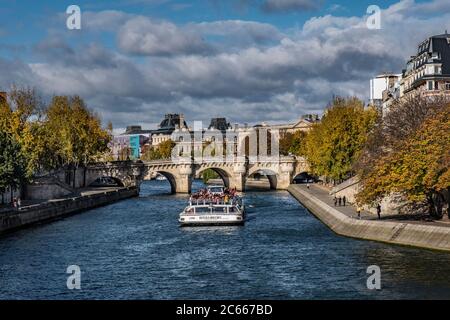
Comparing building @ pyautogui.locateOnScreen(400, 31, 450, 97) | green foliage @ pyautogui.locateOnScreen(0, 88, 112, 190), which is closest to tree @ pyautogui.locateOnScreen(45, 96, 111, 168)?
green foliage @ pyautogui.locateOnScreen(0, 88, 112, 190)

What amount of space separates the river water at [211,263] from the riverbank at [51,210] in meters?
1.82

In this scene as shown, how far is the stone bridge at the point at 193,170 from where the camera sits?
151 m

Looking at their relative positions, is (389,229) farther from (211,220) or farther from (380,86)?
(380,86)

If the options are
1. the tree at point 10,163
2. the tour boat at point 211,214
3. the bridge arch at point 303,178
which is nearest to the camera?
the tree at point 10,163

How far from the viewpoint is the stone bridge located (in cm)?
15062

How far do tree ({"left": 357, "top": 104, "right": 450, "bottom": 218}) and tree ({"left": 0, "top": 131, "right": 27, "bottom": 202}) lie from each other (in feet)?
129

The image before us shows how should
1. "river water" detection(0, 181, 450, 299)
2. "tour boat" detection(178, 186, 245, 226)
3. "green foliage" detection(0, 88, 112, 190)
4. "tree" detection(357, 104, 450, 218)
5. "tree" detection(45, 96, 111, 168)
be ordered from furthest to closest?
"tree" detection(45, 96, 111, 168)
"green foliage" detection(0, 88, 112, 190)
"tour boat" detection(178, 186, 245, 226)
"tree" detection(357, 104, 450, 218)
"river water" detection(0, 181, 450, 299)

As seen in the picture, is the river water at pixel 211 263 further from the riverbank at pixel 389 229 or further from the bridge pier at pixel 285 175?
the bridge pier at pixel 285 175

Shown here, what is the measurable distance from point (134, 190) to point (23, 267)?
299 feet

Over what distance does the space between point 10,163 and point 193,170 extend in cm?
7438

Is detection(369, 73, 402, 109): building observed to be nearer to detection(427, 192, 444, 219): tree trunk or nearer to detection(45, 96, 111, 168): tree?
detection(45, 96, 111, 168): tree

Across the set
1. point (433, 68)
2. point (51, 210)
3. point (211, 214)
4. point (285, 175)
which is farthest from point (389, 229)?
point (285, 175)

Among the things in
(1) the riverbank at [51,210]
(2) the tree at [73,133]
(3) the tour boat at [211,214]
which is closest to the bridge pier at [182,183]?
(2) the tree at [73,133]

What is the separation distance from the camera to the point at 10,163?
8644 centimetres
